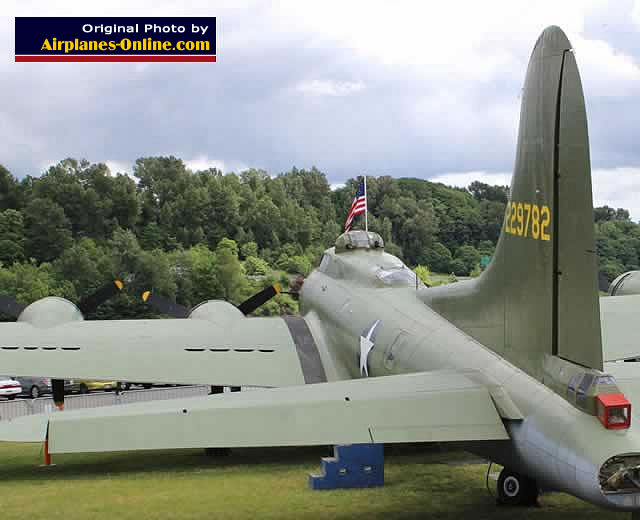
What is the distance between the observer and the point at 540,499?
12.7 metres

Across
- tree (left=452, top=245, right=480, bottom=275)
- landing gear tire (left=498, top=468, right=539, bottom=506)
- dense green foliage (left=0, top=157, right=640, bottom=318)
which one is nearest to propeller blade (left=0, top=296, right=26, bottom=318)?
landing gear tire (left=498, top=468, right=539, bottom=506)

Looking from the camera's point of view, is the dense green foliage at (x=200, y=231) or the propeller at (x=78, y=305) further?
the dense green foliage at (x=200, y=231)

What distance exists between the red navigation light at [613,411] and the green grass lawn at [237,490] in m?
3.62

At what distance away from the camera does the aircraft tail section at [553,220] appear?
9.19 meters

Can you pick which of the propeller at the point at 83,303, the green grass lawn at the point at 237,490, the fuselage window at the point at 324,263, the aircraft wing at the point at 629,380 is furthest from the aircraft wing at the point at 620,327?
the propeller at the point at 83,303

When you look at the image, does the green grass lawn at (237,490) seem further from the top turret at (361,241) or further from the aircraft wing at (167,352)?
the top turret at (361,241)

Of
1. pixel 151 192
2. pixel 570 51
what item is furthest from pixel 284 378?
pixel 151 192

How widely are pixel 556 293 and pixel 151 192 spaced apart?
77.8m

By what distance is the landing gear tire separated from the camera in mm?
12211

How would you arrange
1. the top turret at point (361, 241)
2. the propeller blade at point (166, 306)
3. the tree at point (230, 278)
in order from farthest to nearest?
the tree at point (230, 278), the propeller blade at point (166, 306), the top turret at point (361, 241)

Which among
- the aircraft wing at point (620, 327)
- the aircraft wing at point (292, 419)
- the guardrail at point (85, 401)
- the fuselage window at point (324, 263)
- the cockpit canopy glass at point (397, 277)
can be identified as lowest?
the guardrail at point (85, 401)

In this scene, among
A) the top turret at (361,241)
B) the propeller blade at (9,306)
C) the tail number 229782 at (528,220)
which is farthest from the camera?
the propeller blade at (9,306)

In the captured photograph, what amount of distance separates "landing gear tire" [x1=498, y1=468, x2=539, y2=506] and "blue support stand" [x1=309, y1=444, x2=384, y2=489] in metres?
2.58

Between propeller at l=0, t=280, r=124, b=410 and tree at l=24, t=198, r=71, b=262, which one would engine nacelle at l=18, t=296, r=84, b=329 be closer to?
propeller at l=0, t=280, r=124, b=410
